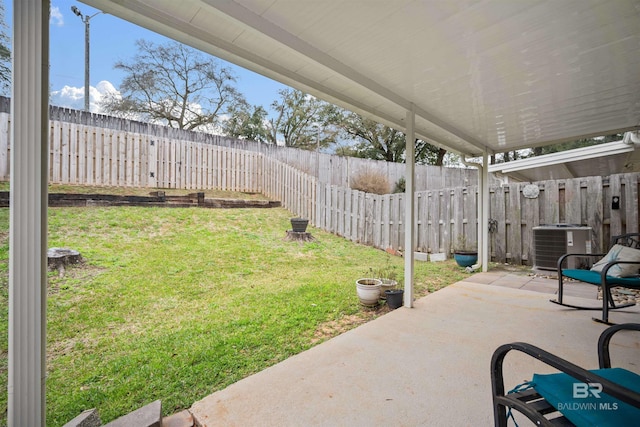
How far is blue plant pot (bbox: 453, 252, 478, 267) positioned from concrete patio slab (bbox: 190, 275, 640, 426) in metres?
2.08

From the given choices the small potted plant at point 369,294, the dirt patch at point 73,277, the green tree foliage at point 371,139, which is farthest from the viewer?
the green tree foliage at point 371,139

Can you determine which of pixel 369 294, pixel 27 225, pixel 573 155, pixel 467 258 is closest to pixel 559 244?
pixel 467 258

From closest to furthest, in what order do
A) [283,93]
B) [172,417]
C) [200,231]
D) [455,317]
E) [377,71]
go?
[172,417], [377,71], [455,317], [200,231], [283,93]

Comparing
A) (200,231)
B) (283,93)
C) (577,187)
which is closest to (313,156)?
(283,93)

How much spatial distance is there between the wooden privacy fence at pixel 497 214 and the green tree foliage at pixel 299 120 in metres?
6.70

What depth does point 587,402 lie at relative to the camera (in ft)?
3.12

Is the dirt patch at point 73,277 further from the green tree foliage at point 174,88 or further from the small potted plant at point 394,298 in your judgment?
the green tree foliage at point 174,88

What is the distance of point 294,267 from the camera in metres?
4.79

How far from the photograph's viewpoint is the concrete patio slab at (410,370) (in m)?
1.50

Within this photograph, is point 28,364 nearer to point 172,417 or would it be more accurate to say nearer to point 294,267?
point 172,417

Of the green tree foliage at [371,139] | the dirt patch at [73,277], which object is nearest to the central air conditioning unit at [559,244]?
the dirt patch at [73,277]

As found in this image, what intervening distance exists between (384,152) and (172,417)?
13339mm

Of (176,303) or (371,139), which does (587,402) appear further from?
(371,139)

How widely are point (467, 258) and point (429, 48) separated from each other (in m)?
4.19
